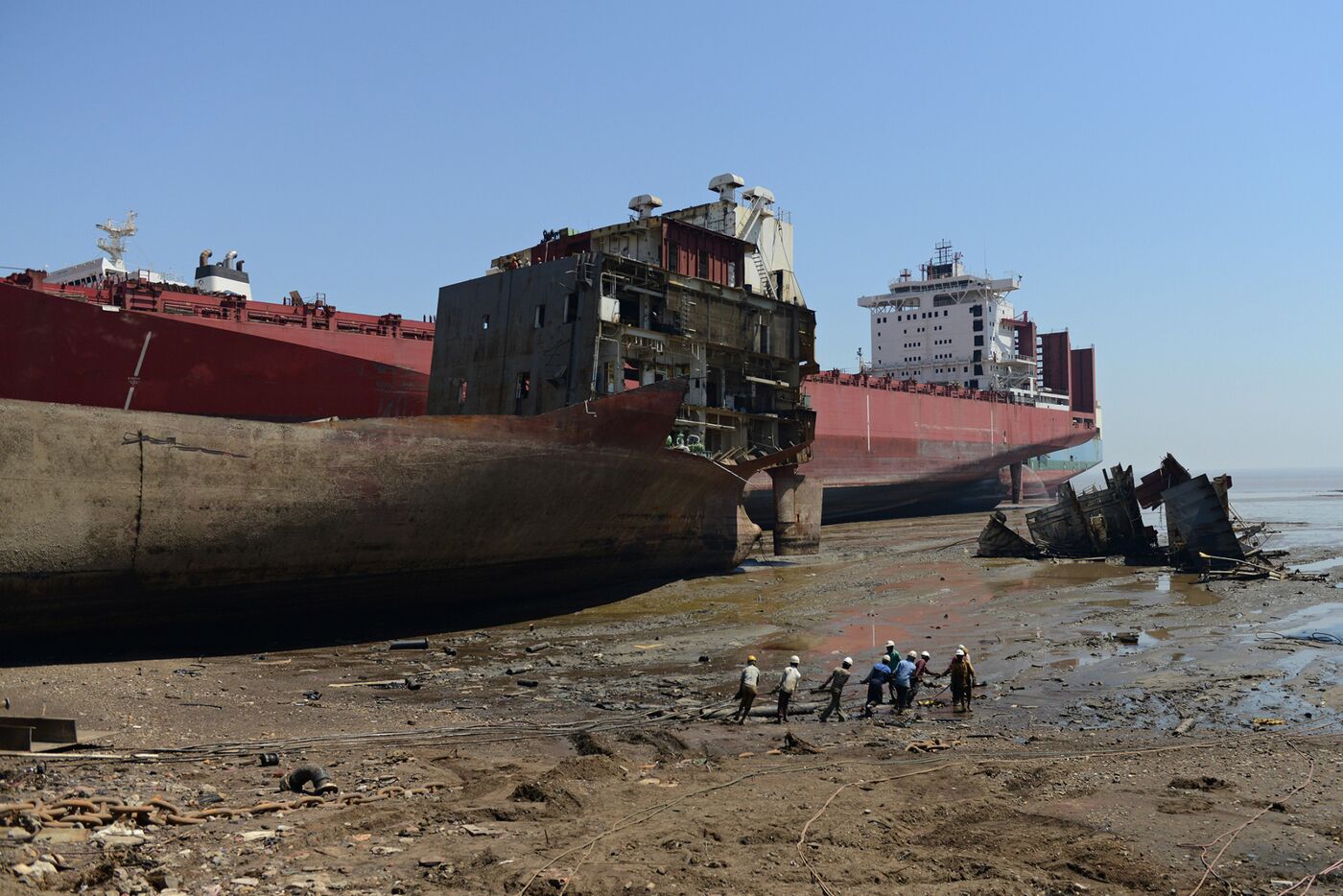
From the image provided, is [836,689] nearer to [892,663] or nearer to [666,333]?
[892,663]

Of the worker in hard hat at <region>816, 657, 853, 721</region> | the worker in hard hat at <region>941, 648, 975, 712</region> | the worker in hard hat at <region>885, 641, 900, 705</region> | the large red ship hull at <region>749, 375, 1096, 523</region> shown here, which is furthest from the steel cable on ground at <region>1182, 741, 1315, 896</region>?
the large red ship hull at <region>749, 375, 1096, 523</region>

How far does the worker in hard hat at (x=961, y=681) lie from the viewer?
32.7ft

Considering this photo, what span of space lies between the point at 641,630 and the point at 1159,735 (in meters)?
8.22

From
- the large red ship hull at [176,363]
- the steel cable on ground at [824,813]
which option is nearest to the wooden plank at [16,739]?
the steel cable on ground at [824,813]

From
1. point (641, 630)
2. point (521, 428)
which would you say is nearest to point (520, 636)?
point (641, 630)

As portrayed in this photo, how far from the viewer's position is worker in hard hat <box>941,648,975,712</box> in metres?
9.95

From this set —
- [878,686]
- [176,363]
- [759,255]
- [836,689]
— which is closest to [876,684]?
[878,686]

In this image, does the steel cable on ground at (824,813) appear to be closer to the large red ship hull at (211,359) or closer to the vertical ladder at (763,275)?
the large red ship hull at (211,359)

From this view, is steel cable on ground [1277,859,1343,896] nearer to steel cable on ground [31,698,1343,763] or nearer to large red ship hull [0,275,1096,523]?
steel cable on ground [31,698,1343,763]

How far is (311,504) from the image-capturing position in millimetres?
13078

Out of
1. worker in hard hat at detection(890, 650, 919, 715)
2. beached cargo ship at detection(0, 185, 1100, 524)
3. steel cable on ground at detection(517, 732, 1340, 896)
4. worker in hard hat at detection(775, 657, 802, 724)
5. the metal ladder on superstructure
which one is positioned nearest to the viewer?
steel cable on ground at detection(517, 732, 1340, 896)

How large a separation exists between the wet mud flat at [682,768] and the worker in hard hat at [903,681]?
0.24 meters

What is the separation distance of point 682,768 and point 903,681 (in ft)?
10.9

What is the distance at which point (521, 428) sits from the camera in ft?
51.4
